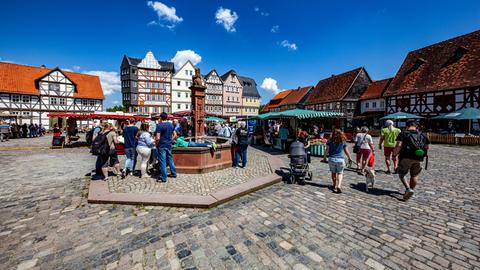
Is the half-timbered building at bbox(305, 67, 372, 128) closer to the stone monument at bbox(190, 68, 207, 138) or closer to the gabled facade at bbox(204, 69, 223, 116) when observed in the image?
the gabled facade at bbox(204, 69, 223, 116)

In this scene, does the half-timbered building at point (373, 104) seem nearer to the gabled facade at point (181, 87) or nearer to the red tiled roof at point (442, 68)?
the red tiled roof at point (442, 68)

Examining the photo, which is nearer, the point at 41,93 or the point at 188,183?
the point at 188,183

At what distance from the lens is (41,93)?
3125 centimetres

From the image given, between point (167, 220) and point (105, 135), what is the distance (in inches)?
139

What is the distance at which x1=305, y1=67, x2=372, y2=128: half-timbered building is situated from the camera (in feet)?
111

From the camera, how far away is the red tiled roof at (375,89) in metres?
31.2

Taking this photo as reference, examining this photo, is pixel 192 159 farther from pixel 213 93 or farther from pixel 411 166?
pixel 213 93

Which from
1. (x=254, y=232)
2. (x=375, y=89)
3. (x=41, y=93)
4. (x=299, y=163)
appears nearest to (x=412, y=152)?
(x=299, y=163)

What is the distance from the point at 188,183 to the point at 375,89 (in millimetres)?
35727

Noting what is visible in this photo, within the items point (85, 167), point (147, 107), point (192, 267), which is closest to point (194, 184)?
point (192, 267)

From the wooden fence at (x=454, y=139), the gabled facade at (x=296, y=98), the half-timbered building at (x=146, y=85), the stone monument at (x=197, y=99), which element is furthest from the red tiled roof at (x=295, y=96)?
the stone monument at (x=197, y=99)

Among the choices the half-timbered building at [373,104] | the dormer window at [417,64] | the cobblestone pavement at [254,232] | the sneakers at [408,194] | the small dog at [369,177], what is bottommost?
the cobblestone pavement at [254,232]

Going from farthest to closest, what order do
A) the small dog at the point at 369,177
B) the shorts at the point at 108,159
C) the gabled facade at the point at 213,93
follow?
the gabled facade at the point at 213,93 < the shorts at the point at 108,159 < the small dog at the point at 369,177

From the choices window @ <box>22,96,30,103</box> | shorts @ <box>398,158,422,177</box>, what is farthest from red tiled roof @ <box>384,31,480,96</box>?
window @ <box>22,96,30,103</box>
